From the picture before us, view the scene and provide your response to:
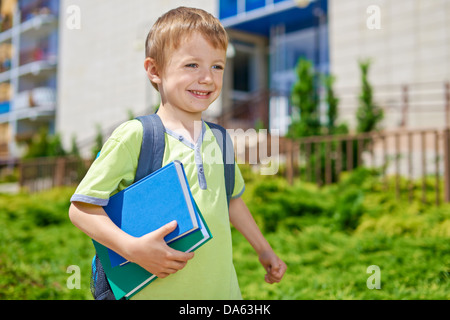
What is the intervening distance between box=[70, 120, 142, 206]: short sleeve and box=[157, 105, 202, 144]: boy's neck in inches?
4.2

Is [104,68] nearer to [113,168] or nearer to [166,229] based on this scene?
[113,168]

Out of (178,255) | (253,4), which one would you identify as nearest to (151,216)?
(178,255)

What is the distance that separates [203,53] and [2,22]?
3901 cm

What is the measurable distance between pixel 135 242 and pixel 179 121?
46 centimetres

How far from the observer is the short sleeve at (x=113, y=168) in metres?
1.33

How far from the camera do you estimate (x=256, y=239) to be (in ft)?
5.70

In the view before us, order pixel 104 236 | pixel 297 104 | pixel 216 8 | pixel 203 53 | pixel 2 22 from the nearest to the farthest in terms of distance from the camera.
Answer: pixel 104 236
pixel 203 53
pixel 297 104
pixel 216 8
pixel 2 22

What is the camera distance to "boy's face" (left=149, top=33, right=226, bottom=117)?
1435 millimetres

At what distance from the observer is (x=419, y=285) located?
10.7ft

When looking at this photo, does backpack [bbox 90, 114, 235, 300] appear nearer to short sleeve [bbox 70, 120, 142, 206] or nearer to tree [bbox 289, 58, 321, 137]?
short sleeve [bbox 70, 120, 142, 206]

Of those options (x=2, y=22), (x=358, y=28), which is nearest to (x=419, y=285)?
(x=358, y=28)

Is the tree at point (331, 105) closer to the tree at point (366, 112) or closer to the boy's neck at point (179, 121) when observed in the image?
the tree at point (366, 112)

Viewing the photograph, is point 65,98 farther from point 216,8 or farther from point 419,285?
point 419,285

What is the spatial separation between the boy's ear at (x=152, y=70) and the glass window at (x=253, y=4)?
14963 mm
